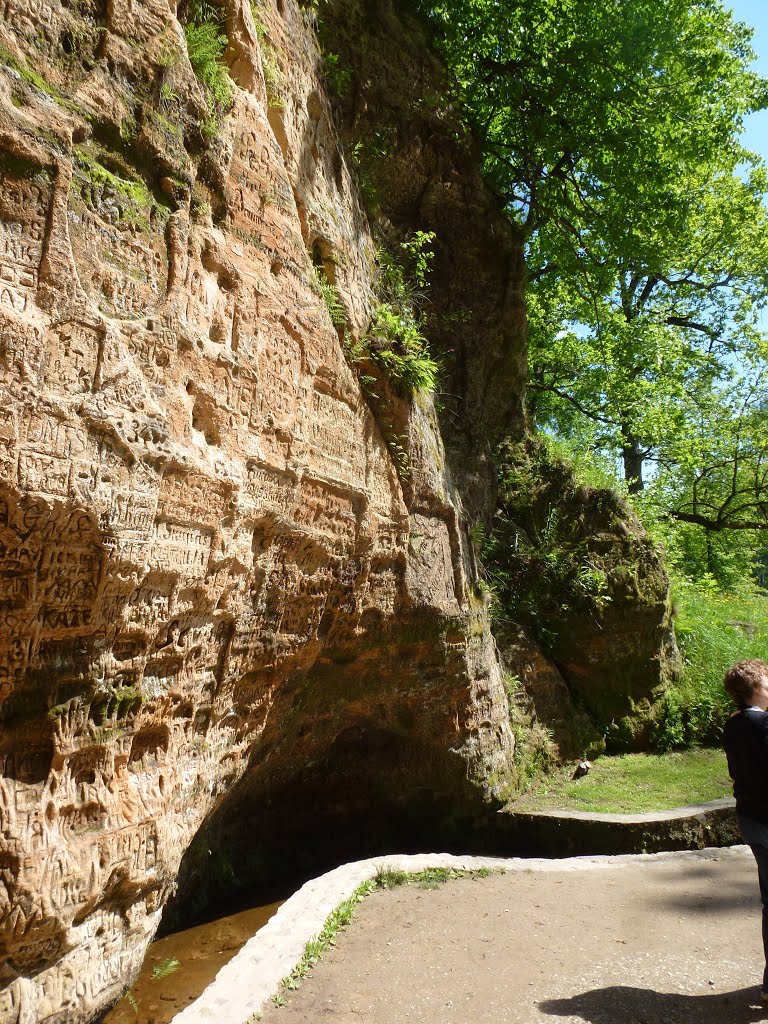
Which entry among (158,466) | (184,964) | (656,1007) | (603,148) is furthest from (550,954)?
(603,148)

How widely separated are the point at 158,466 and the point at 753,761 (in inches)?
132

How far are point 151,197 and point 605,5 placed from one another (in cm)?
862

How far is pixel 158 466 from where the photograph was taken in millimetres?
3779

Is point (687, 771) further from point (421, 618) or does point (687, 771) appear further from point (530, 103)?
point (530, 103)

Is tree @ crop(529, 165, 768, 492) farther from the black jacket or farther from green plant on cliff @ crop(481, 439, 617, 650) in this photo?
the black jacket

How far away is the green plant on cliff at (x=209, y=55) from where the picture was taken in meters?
4.49

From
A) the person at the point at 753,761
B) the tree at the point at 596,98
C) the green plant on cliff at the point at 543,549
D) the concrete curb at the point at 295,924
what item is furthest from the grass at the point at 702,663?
the person at the point at 753,761

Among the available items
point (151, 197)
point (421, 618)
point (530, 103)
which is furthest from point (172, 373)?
point (530, 103)

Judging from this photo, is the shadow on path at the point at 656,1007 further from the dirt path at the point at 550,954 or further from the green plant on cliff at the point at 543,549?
the green plant on cliff at the point at 543,549

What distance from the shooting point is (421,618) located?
6.61 meters

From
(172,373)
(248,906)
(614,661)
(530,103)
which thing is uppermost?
(530,103)

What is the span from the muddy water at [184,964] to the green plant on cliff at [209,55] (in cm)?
542

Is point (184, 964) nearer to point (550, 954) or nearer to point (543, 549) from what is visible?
point (550, 954)

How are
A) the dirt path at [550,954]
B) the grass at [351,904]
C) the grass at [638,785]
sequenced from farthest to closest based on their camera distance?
the grass at [638,785], the grass at [351,904], the dirt path at [550,954]
